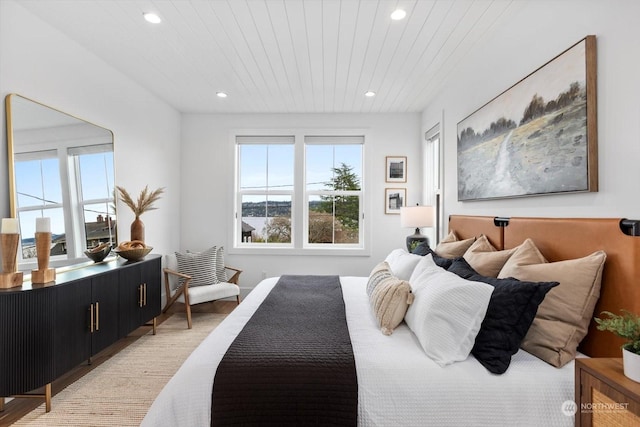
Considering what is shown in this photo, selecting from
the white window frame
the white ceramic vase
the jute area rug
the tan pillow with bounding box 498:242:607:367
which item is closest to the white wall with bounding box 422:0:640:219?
the tan pillow with bounding box 498:242:607:367

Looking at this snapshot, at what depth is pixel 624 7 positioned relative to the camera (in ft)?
4.69

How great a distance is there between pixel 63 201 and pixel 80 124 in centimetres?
69

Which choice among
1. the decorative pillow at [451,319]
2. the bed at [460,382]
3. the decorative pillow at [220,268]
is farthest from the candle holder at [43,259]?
the decorative pillow at [451,319]

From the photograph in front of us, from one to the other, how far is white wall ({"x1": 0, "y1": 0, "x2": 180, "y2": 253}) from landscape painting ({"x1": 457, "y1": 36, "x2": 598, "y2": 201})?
11.2 feet

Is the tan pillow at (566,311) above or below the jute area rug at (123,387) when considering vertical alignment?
above

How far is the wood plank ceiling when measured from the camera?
2.17 metres

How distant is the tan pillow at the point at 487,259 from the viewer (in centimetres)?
196

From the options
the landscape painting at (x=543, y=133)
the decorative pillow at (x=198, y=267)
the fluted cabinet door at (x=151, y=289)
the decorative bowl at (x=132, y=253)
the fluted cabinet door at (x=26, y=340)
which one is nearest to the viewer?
the landscape painting at (x=543, y=133)

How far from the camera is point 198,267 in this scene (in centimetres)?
387

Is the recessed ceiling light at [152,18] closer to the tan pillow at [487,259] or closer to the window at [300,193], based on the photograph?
the window at [300,193]

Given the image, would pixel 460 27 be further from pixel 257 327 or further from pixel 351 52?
pixel 257 327

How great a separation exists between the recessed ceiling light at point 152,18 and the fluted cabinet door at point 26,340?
1953mm

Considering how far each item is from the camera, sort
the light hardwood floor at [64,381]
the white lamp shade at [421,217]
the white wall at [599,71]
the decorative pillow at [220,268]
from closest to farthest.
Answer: the white wall at [599,71]
the light hardwood floor at [64,381]
the white lamp shade at [421,217]
the decorative pillow at [220,268]

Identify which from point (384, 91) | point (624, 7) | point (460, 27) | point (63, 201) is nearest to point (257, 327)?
point (63, 201)
